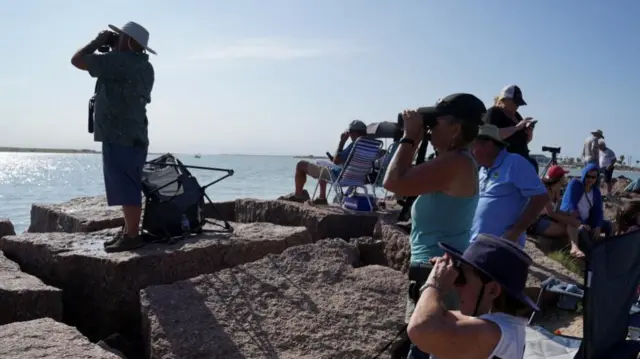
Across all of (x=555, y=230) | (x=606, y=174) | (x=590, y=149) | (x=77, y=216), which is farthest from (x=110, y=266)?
(x=606, y=174)

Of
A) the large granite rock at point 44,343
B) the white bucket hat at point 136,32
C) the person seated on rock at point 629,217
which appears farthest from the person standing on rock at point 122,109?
the person seated on rock at point 629,217

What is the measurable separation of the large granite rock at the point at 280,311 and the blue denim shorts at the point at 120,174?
915mm

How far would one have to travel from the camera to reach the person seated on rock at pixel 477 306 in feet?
6.13

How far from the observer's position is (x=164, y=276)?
4230mm

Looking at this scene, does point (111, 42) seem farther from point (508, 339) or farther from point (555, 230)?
point (555, 230)

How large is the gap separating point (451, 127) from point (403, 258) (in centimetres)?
254

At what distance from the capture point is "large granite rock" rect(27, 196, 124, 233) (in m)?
5.40

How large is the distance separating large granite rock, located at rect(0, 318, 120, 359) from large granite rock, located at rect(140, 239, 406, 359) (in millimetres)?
465

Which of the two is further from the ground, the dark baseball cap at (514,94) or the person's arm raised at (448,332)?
the dark baseball cap at (514,94)

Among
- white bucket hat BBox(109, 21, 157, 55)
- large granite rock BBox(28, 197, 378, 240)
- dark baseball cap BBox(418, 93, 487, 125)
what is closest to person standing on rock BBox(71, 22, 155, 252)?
white bucket hat BBox(109, 21, 157, 55)

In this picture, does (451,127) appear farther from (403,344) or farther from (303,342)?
(303,342)

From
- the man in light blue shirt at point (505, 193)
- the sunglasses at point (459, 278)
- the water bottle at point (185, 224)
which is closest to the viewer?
the sunglasses at point (459, 278)

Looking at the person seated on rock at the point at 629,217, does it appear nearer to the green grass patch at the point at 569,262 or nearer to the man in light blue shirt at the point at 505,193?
the green grass patch at the point at 569,262

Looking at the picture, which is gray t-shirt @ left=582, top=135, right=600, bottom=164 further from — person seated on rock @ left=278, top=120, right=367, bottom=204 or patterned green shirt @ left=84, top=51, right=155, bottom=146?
patterned green shirt @ left=84, top=51, right=155, bottom=146
